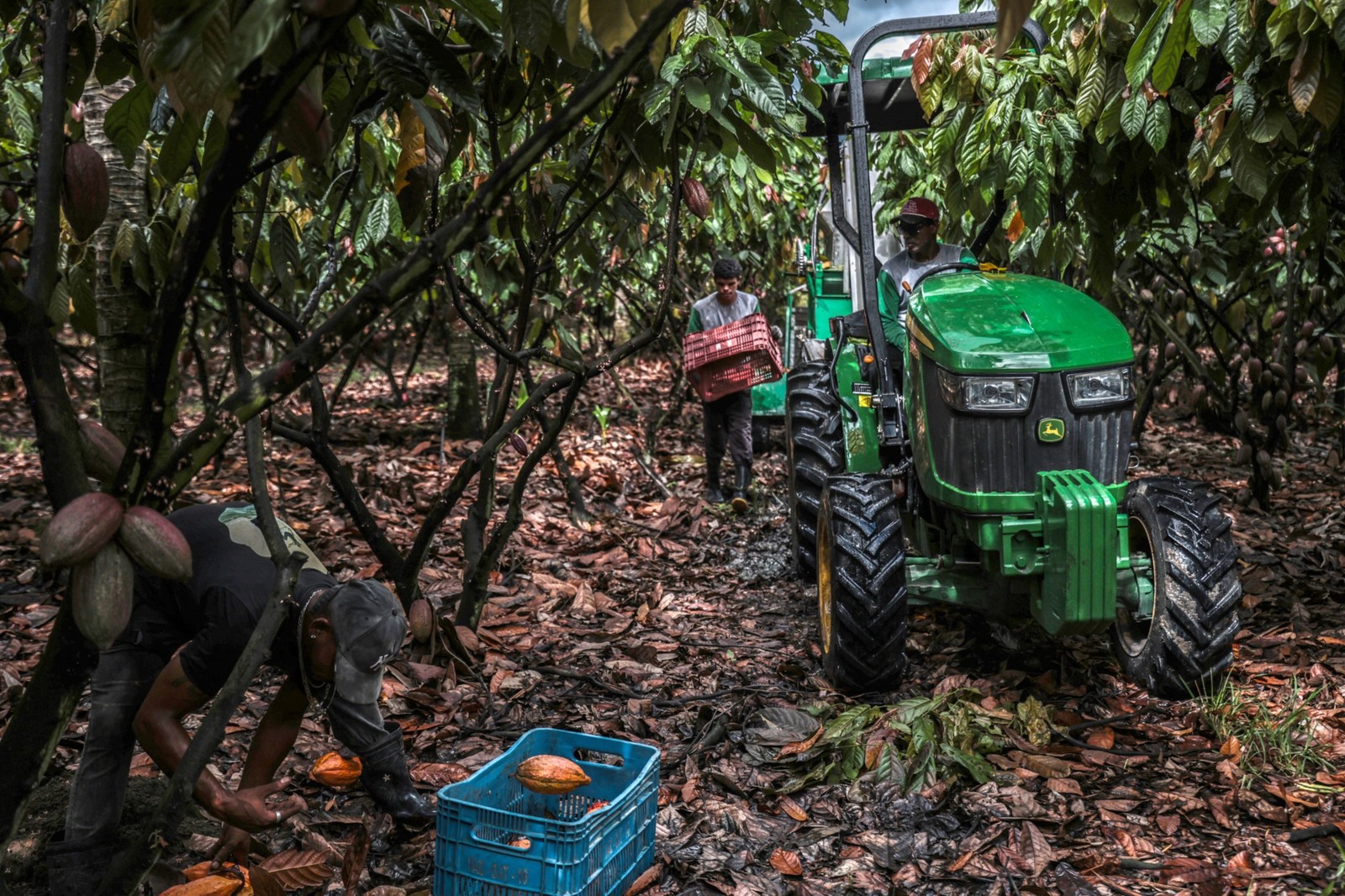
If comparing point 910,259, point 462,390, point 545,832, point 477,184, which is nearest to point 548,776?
point 545,832

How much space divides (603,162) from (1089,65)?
1.84 meters

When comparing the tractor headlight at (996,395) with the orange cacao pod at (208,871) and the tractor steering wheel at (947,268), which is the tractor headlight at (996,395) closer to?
the tractor steering wheel at (947,268)

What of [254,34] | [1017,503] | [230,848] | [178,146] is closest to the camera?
[254,34]

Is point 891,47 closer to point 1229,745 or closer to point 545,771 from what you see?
point 1229,745

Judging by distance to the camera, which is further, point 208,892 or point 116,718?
point 116,718

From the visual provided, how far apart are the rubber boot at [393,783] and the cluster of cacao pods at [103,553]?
1.67m

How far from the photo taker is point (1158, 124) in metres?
3.74

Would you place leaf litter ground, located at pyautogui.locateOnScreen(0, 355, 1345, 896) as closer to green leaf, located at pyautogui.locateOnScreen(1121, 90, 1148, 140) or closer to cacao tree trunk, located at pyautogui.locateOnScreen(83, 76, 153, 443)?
cacao tree trunk, located at pyautogui.locateOnScreen(83, 76, 153, 443)

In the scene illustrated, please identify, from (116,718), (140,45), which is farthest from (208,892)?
(140,45)

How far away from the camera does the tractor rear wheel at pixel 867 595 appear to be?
12.5 ft

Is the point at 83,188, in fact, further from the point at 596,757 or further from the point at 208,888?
the point at 596,757

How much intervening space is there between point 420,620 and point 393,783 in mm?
1165

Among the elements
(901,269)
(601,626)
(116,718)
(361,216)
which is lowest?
(601,626)

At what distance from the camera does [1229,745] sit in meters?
3.36
